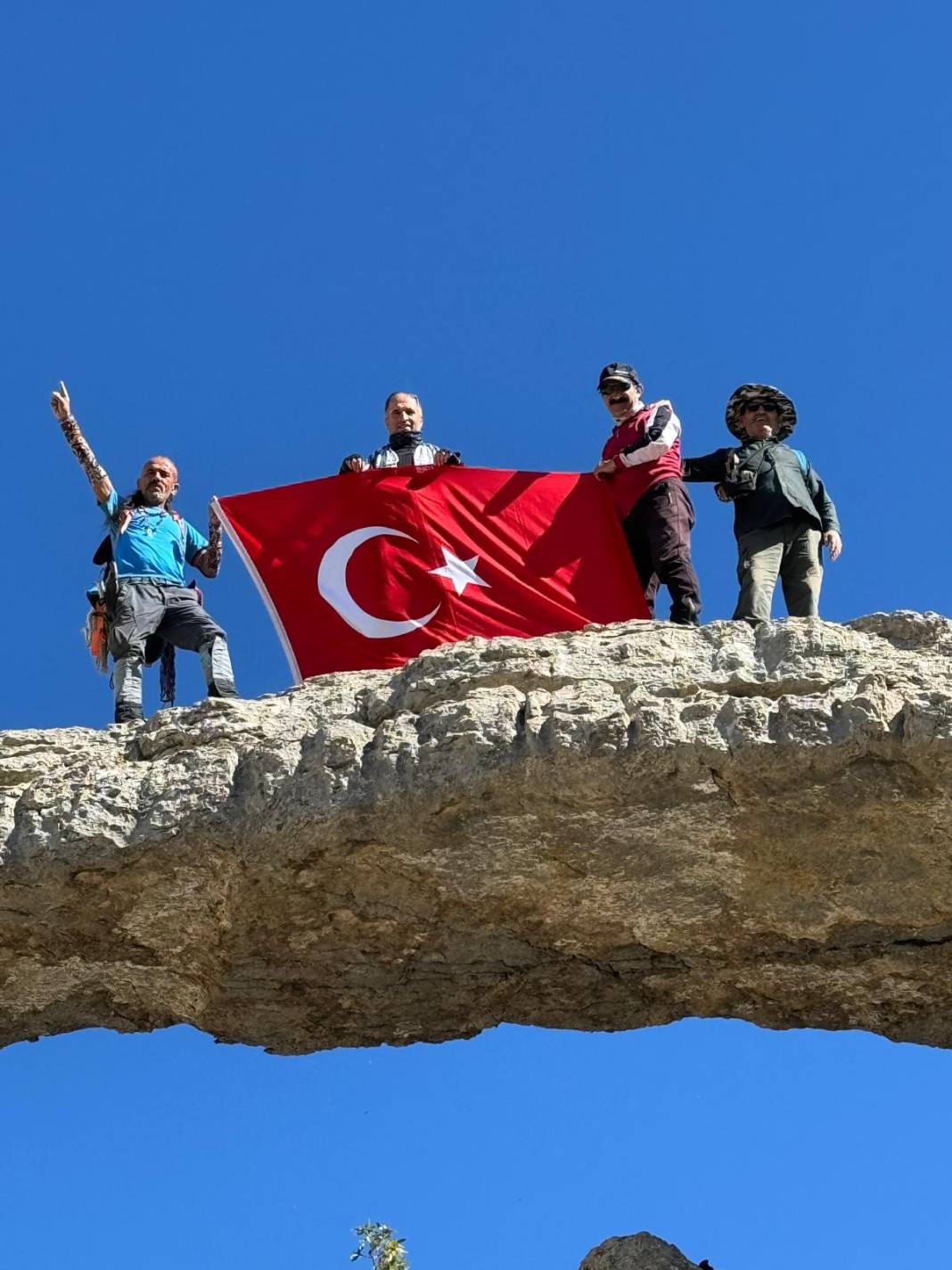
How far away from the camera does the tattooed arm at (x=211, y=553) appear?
10.1 metres

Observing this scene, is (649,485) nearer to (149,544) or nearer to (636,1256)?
(149,544)

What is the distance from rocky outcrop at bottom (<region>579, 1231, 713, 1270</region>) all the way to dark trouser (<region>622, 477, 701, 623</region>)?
2681 millimetres

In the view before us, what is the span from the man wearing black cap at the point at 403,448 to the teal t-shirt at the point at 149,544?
0.93 metres

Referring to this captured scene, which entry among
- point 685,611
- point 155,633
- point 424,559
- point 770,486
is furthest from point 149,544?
point 770,486

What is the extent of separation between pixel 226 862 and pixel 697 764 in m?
1.91

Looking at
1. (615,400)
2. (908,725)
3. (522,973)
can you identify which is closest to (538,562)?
(615,400)

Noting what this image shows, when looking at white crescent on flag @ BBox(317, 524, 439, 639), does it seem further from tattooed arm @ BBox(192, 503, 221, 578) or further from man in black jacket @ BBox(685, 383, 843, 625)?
man in black jacket @ BBox(685, 383, 843, 625)

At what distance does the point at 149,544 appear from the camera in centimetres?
967

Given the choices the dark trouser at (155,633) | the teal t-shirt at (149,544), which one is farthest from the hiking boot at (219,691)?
the teal t-shirt at (149,544)

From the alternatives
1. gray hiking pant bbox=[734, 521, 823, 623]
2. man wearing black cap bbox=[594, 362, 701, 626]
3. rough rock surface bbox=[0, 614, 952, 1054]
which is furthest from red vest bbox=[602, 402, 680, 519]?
rough rock surface bbox=[0, 614, 952, 1054]

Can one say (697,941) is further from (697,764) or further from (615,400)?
(615,400)

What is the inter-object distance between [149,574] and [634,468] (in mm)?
2361

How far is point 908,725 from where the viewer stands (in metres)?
7.46

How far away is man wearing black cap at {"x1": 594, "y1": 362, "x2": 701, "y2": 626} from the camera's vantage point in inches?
366
